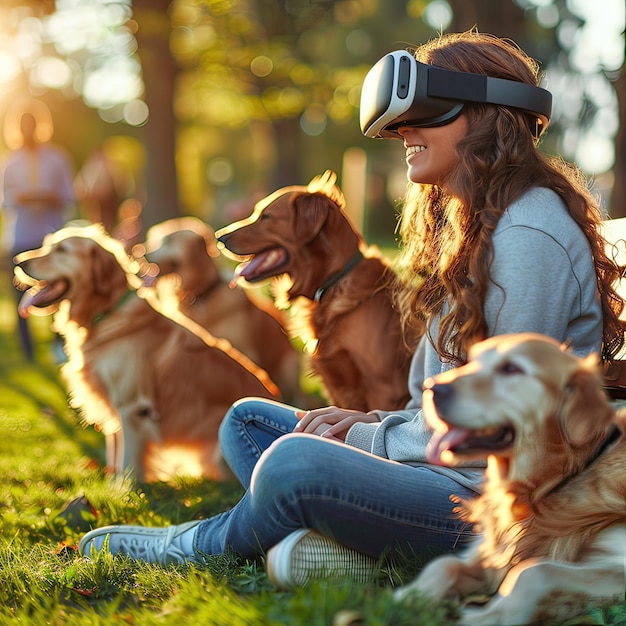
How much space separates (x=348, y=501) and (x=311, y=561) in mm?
224

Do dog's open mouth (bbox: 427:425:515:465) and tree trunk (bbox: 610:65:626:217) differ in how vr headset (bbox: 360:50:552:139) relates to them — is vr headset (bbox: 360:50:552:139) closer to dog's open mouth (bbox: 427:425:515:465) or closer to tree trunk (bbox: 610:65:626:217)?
dog's open mouth (bbox: 427:425:515:465)

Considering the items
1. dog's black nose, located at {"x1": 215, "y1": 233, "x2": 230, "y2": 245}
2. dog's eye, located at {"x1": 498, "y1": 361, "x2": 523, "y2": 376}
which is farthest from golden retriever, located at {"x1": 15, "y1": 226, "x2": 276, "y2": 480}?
A: dog's eye, located at {"x1": 498, "y1": 361, "x2": 523, "y2": 376}

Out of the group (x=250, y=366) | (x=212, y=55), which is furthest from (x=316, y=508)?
(x=212, y=55)

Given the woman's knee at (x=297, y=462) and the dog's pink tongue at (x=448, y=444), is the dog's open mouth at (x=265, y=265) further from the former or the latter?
the dog's pink tongue at (x=448, y=444)

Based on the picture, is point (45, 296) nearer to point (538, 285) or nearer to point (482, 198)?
point (482, 198)

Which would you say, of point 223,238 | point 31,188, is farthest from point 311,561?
point 31,188

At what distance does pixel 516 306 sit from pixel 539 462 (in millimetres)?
551

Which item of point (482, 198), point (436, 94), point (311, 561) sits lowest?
point (311, 561)

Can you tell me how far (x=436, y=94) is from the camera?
2.75 metres

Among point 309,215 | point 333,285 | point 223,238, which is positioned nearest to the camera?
point 333,285

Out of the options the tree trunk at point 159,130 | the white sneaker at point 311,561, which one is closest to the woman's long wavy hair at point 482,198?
the white sneaker at point 311,561

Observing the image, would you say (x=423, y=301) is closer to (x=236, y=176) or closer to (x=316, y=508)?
(x=316, y=508)

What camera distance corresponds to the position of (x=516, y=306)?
98.5 inches

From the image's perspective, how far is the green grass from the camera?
2141 mm
